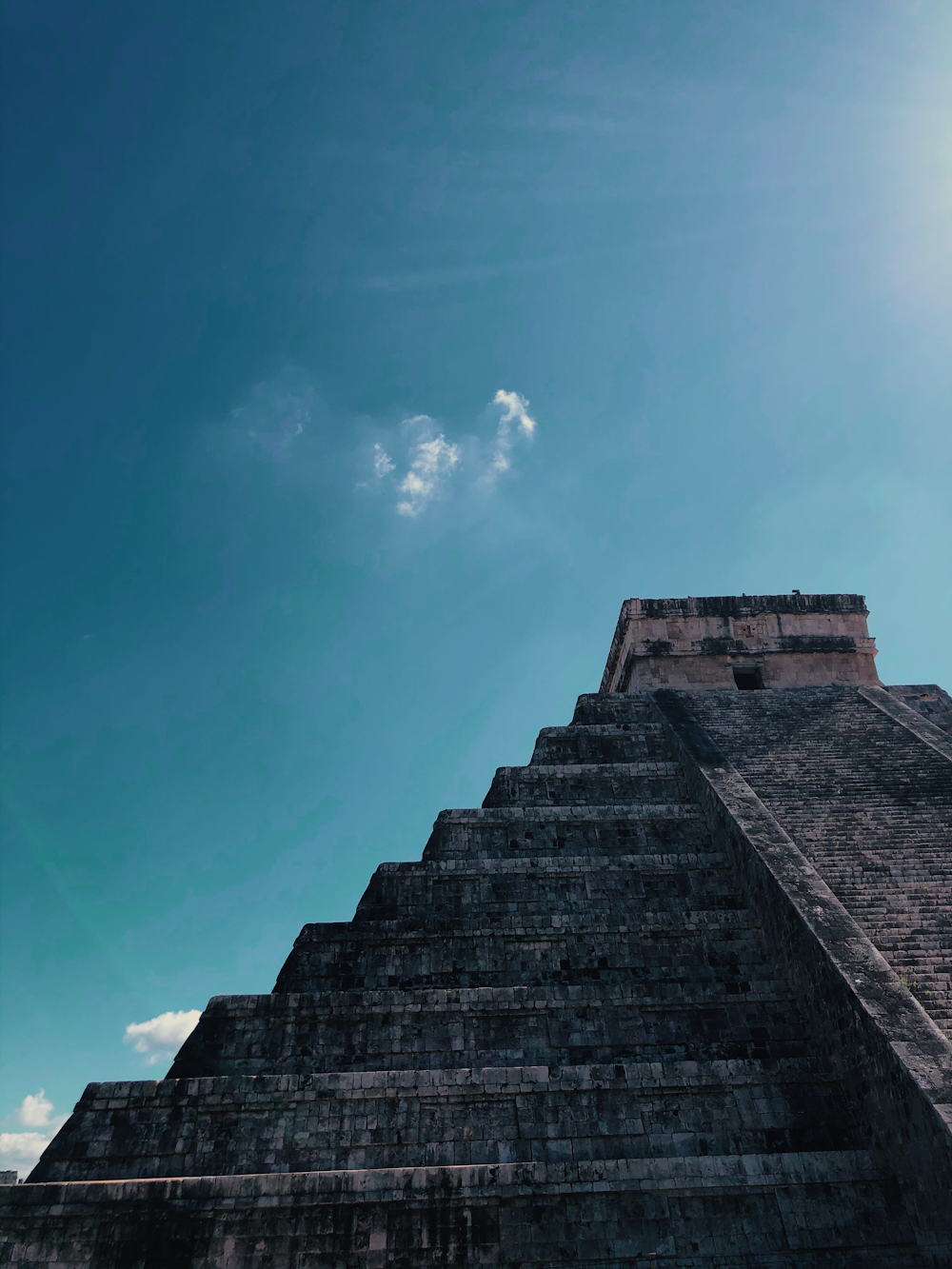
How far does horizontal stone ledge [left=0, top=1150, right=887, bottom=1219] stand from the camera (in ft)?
20.5

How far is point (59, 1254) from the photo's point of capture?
6.16m

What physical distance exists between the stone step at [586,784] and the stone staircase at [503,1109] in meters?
2.12

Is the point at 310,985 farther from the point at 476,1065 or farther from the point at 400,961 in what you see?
the point at 476,1065

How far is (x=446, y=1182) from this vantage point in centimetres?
630

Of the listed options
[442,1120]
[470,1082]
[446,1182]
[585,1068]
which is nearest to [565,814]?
[585,1068]

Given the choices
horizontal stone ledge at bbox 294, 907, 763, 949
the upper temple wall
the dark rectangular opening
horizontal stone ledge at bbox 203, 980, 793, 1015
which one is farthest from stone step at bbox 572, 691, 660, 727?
horizontal stone ledge at bbox 203, 980, 793, 1015

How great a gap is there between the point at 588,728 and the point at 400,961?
5.88 meters

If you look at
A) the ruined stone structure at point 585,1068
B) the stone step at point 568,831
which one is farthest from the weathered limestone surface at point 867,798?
the stone step at point 568,831

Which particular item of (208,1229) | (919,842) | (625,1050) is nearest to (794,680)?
(919,842)

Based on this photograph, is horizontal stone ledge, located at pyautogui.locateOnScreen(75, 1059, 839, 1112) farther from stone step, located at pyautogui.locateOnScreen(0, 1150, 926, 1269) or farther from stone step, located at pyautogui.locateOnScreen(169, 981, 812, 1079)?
stone step, located at pyautogui.locateOnScreen(0, 1150, 926, 1269)

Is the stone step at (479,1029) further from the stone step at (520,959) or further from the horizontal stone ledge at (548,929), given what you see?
the horizontal stone ledge at (548,929)

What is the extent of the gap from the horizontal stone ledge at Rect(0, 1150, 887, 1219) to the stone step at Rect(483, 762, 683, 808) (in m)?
5.47

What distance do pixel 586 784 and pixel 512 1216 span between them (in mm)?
6282

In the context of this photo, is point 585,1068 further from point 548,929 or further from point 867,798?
point 867,798
